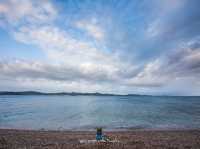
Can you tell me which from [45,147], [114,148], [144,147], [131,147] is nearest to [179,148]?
[144,147]

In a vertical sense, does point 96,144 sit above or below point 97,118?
above

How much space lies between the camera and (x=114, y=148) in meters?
11.3

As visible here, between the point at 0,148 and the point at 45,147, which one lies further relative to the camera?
the point at 45,147

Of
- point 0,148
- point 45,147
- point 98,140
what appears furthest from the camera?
point 98,140

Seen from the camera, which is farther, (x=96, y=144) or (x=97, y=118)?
(x=97, y=118)

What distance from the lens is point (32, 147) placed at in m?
11.7

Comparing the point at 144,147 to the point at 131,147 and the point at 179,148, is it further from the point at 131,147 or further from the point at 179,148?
the point at 179,148

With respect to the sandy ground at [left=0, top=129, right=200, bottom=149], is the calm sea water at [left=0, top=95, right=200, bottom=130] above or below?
below

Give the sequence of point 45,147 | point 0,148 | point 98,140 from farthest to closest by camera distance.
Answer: point 98,140 → point 45,147 → point 0,148

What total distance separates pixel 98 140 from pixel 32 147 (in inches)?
188

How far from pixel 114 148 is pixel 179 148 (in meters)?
4.68

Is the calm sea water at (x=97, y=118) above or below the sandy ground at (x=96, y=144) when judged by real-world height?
below

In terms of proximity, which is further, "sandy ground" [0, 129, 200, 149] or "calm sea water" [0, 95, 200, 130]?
"calm sea water" [0, 95, 200, 130]

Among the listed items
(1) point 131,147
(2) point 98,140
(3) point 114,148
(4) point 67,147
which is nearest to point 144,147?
(1) point 131,147
